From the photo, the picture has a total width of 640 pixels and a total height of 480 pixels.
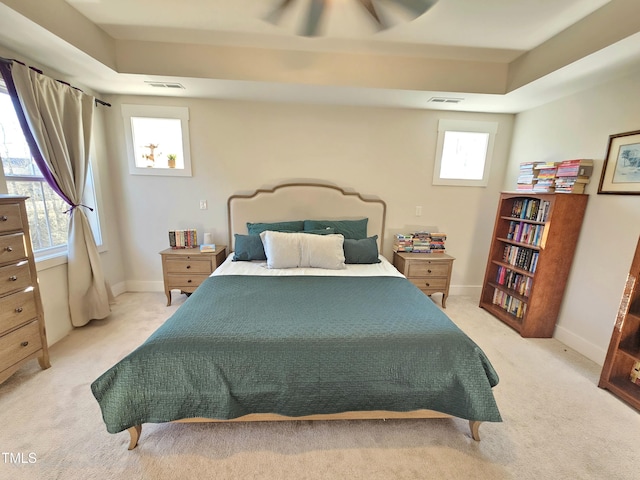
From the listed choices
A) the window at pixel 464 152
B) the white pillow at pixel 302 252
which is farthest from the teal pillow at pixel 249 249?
the window at pixel 464 152

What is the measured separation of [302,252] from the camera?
258 cm

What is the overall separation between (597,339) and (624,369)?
42cm

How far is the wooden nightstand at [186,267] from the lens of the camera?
2904 mm

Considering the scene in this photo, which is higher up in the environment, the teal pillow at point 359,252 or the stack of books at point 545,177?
the stack of books at point 545,177

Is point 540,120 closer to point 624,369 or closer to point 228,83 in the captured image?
point 624,369

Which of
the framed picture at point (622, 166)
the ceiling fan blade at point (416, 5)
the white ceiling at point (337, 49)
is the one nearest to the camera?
the ceiling fan blade at point (416, 5)

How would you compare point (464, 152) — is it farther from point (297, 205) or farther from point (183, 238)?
point (183, 238)

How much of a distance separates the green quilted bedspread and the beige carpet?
219 millimetres

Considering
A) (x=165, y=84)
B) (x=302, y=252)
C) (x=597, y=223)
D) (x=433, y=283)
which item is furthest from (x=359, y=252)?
(x=165, y=84)

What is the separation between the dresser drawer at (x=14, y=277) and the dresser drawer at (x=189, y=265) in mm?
1136

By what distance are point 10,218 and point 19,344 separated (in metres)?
0.85

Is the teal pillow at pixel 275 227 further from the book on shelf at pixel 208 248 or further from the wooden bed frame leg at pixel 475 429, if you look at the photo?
the wooden bed frame leg at pixel 475 429

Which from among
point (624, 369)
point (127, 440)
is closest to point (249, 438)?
point (127, 440)

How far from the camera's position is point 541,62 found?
7.26 feet
